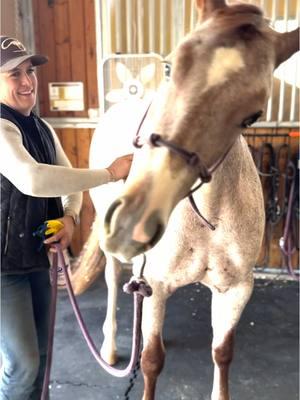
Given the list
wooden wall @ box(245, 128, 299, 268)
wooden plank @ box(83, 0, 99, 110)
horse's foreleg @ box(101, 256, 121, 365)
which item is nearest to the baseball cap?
horse's foreleg @ box(101, 256, 121, 365)

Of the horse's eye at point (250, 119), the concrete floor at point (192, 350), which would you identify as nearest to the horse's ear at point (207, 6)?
the horse's eye at point (250, 119)

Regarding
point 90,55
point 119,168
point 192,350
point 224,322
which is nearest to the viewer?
point 119,168

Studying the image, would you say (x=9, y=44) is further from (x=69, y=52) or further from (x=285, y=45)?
(x=69, y=52)

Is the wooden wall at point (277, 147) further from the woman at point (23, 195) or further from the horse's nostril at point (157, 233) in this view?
the horse's nostril at point (157, 233)

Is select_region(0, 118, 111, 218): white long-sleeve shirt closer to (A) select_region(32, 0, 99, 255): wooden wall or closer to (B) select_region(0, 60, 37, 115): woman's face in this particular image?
(B) select_region(0, 60, 37, 115): woman's face

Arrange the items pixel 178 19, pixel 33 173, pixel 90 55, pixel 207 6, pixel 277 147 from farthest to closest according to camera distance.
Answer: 1. pixel 90 55
2. pixel 277 147
3. pixel 178 19
4. pixel 33 173
5. pixel 207 6

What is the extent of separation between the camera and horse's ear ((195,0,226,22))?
2.96 ft

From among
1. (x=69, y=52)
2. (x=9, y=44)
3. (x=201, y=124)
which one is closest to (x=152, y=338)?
(x=201, y=124)

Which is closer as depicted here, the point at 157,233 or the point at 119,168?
the point at 157,233

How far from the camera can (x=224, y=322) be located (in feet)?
5.03

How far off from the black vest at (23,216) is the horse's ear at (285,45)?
0.78 meters

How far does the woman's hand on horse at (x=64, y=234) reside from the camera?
137cm

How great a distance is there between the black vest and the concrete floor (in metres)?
0.90

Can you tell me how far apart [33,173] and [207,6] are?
0.61 metres
